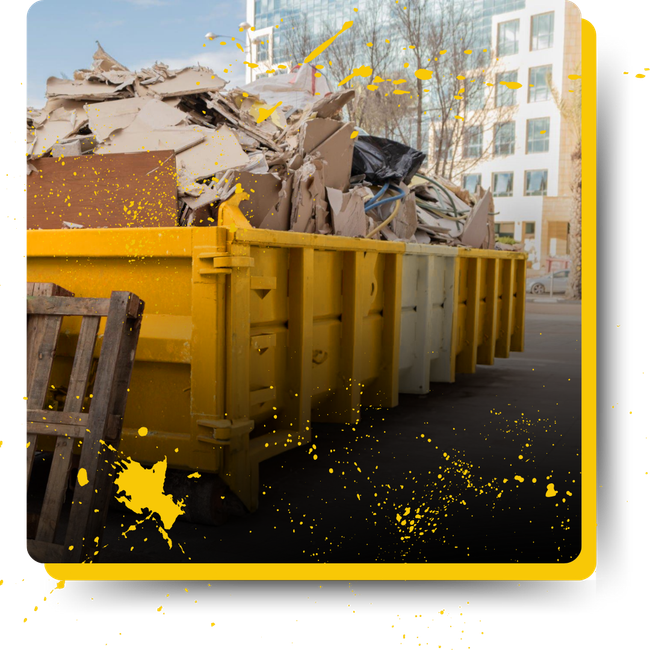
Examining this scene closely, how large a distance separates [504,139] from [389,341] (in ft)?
5.60

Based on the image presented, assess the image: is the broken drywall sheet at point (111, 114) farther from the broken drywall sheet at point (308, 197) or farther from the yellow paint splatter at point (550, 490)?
the yellow paint splatter at point (550, 490)

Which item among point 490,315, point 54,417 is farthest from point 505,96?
point 54,417

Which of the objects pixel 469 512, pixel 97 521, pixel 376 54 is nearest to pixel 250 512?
pixel 97 521

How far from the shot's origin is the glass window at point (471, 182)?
26.3ft

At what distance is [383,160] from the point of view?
19.2 ft

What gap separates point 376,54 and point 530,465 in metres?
2.57

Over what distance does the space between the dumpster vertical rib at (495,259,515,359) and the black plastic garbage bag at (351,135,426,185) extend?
7.70 feet

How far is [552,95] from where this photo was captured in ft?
17.9

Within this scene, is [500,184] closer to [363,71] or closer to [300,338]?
[363,71]

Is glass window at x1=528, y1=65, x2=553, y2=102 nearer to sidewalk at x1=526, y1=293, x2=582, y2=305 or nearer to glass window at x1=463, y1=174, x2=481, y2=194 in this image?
glass window at x1=463, y1=174, x2=481, y2=194

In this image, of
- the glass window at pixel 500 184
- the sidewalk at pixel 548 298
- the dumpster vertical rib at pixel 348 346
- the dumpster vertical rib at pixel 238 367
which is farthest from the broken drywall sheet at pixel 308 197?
the sidewalk at pixel 548 298

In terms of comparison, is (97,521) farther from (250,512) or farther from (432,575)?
(432,575)

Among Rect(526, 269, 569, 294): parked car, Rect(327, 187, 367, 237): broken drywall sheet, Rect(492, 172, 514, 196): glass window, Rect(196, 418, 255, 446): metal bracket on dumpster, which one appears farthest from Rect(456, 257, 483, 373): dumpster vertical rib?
Rect(526, 269, 569, 294): parked car

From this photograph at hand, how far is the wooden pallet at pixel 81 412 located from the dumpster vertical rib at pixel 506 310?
223 inches
